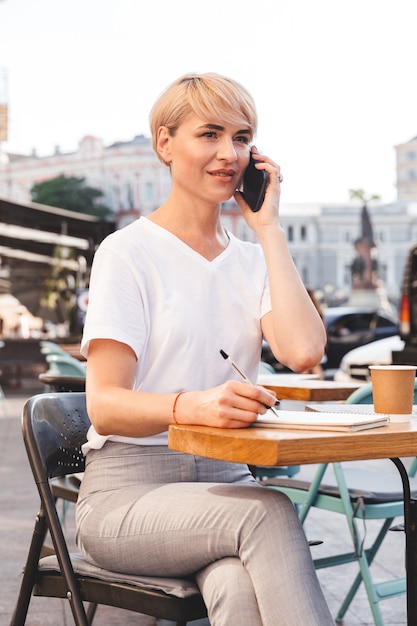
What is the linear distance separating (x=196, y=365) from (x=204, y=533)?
43 cm

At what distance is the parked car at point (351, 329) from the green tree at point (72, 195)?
203 feet

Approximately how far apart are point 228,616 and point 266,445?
340mm

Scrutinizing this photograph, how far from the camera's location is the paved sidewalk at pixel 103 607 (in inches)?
143

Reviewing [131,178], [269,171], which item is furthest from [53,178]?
[269,171]

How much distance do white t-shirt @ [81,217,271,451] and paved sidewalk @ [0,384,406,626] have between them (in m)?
1.68

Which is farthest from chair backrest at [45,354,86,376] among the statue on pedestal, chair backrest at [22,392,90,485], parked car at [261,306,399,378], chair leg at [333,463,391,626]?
the statue on pedestal

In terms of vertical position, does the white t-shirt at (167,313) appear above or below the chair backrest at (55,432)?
above

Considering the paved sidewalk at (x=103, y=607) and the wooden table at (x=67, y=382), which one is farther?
the paved sidewalk at (x=103, y=607)

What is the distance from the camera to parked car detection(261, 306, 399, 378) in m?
Answer: 16.6

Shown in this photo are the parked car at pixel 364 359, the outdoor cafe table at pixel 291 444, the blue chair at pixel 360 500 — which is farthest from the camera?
the parked car at pixel 364 359

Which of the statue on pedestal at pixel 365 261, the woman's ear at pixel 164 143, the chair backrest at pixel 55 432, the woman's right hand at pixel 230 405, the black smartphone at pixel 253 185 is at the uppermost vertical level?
the statue on pedestal at pixel 365 261

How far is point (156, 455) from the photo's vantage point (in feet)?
6.85

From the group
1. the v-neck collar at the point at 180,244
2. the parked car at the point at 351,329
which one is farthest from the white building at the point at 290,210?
the v-neck collar at the point at 180,244

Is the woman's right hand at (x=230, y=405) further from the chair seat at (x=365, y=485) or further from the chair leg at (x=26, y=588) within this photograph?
the chair seat at (x=365, y=485)
